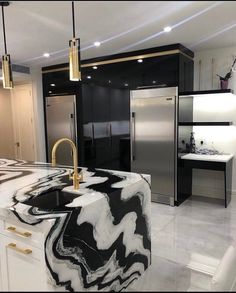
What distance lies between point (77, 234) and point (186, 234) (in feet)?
6.41

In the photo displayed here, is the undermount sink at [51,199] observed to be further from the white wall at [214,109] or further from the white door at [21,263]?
the white wall at [214,109]

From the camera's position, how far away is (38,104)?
214 inches

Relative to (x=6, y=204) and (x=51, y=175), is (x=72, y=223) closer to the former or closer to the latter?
(x=6, y=204)

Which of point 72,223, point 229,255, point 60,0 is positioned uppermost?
point 60,0

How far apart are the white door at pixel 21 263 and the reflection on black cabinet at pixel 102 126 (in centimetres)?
308

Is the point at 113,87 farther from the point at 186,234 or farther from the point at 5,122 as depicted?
the point at 5,122

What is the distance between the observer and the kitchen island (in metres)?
1.46

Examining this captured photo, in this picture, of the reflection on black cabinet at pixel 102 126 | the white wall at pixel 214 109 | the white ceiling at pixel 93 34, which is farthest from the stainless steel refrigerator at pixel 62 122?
the white wall at pixel 214 109

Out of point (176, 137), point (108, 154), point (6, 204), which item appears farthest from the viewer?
point (108, 154)

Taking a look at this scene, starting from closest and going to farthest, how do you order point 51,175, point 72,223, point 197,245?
point 72,223 → point 51,175 → point 197,245

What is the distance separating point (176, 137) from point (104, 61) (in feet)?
6.22

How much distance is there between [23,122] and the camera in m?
5.77

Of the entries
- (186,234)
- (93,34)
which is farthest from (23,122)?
(186,234)

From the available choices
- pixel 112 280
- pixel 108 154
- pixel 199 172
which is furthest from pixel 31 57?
pixel 112 280
